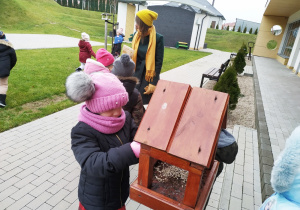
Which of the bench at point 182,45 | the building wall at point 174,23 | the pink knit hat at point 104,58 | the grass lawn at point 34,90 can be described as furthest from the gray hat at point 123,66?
the building wall at point 174,23

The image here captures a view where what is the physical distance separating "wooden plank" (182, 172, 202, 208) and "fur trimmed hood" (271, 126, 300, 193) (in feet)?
1.43

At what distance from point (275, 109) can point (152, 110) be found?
19.8 ft

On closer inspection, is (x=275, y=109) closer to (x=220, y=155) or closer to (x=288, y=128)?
(x=288, y=128)

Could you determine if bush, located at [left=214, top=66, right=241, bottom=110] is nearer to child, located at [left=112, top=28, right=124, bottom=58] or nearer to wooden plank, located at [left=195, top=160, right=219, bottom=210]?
wooden plank, located at [left=195, top=160, right=219, bottom=210]

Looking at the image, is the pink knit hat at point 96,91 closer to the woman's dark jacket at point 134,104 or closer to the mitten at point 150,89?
the woman's dark jacket at point 134,104

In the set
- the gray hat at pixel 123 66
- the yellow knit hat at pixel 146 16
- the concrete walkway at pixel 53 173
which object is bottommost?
the concrete walkway at pixel 53 173

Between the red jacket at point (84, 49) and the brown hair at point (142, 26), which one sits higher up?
the brown hair at point (142, 26)

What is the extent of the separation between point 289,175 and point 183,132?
59 cm

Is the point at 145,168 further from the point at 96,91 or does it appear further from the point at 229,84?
the point at 229,84

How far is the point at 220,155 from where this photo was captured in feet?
4.47

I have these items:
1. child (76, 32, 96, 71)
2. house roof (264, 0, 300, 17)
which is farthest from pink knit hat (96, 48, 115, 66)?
house roof (264, 0, 300, 17)

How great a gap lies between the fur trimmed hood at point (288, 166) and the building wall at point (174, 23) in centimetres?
2501

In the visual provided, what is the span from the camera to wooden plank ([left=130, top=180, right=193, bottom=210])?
1.08 metres

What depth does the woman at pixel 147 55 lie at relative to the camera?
3.14 metres
